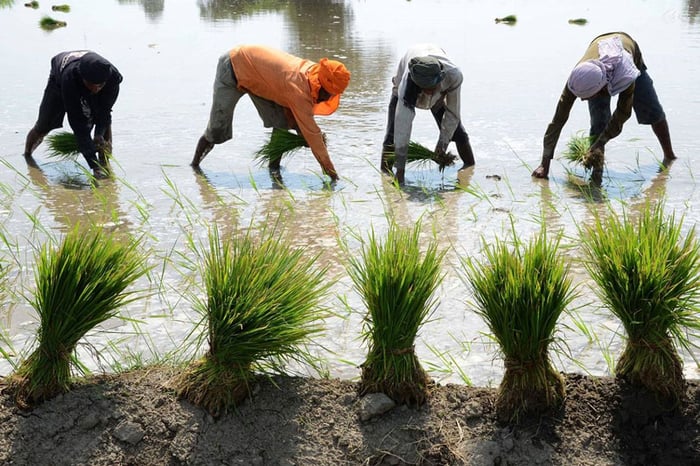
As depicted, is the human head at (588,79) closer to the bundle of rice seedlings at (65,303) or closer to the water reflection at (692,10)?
the bundle of rice seedlings at (65,303)

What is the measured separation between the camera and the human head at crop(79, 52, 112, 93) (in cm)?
598

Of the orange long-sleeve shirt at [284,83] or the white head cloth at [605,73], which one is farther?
the orange long-sleeve shirt at [284,83]

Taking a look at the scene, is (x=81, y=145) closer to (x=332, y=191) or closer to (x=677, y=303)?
(x=332, y=191)

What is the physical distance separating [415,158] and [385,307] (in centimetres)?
381

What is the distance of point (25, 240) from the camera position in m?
4.80

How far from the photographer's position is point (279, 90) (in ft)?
20.2

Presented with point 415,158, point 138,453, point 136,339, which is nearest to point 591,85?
point 415,158

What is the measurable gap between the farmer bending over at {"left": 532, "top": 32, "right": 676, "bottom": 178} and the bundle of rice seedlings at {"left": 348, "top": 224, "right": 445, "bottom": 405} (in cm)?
340

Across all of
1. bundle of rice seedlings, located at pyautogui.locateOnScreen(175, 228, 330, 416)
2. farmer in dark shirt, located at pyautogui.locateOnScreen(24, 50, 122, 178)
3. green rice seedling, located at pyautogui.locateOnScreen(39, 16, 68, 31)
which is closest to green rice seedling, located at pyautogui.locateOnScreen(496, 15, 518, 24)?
green rice seedling, located at pyautogui.locateOnScreen(39, 16, 68, 31)

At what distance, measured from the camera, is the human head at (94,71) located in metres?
5.98

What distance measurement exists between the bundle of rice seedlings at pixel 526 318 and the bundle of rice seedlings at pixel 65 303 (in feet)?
4.14

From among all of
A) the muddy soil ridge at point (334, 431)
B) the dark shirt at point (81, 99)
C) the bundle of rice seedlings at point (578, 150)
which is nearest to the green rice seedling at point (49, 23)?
the dark shirt at point (81, 99)

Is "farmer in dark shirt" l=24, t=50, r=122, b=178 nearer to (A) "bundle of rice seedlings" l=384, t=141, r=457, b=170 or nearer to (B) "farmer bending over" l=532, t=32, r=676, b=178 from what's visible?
(A) "bundle of rice seedlings" l=384, t=141, r=457, b=170

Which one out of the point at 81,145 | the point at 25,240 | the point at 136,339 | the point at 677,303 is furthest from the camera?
the point at 81,145
